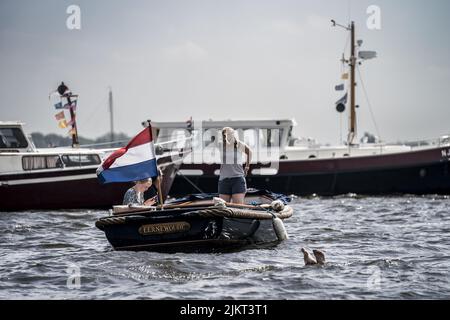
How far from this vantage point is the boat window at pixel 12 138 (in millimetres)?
26625

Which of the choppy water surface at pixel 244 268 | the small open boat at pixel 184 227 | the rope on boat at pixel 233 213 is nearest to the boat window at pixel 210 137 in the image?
the choppy water surface at pixel 244 268

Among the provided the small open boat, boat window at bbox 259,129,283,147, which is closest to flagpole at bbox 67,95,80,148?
boat window at bbox 259,129,283,147

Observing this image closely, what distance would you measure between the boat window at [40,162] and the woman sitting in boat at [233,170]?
12.1 metres

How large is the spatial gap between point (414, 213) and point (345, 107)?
46.4ft

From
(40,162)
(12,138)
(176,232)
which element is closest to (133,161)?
(176,232)

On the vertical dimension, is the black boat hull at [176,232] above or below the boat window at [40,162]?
below

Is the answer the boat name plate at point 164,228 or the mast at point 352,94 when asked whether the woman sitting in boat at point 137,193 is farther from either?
the mast at point 352,94

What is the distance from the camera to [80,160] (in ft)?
89.9

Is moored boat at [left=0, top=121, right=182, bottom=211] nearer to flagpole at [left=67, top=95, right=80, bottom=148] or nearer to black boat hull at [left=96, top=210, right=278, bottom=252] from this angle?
flagpole at [left=67, top=95, right=80, bottom=148]

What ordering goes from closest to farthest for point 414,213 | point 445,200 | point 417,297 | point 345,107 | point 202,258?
point 417,297
point 202,258
point 414,213
point 445,200
point 345,107

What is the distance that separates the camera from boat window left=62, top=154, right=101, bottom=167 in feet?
89.5
